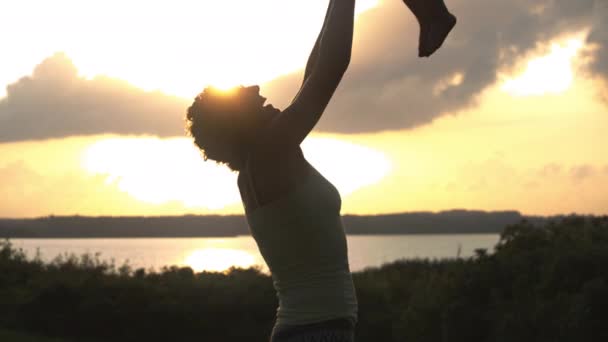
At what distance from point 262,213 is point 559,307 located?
23.7 feet

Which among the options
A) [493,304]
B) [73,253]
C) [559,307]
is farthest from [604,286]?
[73,253]

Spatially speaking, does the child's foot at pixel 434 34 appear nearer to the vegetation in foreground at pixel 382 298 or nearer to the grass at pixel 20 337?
the vegetation in foreground at pixel 382 298

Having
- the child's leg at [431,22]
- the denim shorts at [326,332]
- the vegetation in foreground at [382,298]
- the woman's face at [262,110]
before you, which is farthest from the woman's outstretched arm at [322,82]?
the vegetation in foreground at [382,298]

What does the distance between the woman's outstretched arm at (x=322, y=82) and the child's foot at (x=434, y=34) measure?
0.40 meters

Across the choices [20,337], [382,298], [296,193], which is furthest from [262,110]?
[382,298]

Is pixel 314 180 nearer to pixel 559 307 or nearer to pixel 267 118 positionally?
pixel 267 118

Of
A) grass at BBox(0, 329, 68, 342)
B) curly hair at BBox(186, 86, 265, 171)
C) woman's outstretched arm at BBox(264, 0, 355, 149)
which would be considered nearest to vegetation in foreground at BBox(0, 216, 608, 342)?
grass at BBox(0, 329, 68, 342)

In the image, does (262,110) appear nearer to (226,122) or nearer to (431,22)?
(226,122)

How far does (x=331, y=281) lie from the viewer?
2895 mm

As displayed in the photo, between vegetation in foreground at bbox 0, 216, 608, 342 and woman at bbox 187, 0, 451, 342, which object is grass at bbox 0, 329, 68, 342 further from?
woman at bbox 187, 0, 451, 342

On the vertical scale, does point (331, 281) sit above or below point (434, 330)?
above

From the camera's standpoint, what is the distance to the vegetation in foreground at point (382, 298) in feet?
31.3

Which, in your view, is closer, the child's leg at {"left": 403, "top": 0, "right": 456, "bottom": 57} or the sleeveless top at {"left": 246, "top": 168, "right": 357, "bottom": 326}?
the sleeveless top at {"left": 246, "top": 168, "right": 357, "bottom": 326}

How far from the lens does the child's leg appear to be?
10.0 ft
